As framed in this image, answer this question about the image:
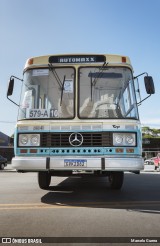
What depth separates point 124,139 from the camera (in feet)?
21.5

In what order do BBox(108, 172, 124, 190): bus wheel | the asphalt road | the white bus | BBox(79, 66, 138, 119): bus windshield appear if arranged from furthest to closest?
BBox(108, 172, 124, 190): bus wheel < BBox(79, 66, 138, 119): bus windshield < the white bus < the asphalt road

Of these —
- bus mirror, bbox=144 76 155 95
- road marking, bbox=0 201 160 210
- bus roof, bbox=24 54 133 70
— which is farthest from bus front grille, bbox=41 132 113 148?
bus roof, bbox=24 54 133 70

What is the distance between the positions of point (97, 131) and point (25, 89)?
193 cm

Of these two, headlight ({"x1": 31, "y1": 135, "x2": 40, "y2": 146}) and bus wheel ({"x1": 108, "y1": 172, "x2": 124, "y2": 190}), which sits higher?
headlight ({"x1": 31, "y1": 135, "x2": 40, "y2": 146})

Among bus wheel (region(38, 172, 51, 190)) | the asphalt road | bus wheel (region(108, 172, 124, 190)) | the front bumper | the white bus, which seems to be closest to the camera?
the asphalt road

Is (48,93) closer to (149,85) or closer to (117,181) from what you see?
(149,85)

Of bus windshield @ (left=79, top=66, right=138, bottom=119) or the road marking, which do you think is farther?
bus windshield @ (left=79, top=66, right=138, bottom=119)

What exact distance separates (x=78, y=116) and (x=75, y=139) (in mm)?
551

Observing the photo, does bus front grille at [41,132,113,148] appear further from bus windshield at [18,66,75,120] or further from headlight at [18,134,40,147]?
bus windshield at [18,66,75,120]

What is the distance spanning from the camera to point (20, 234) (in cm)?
385

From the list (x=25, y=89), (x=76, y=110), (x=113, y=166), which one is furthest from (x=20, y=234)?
(x=25, y=89)

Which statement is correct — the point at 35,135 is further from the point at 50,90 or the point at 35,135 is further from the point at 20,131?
the point at 50,90

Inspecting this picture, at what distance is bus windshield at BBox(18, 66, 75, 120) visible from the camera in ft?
22.6

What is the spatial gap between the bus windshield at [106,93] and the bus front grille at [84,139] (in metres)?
0.42
